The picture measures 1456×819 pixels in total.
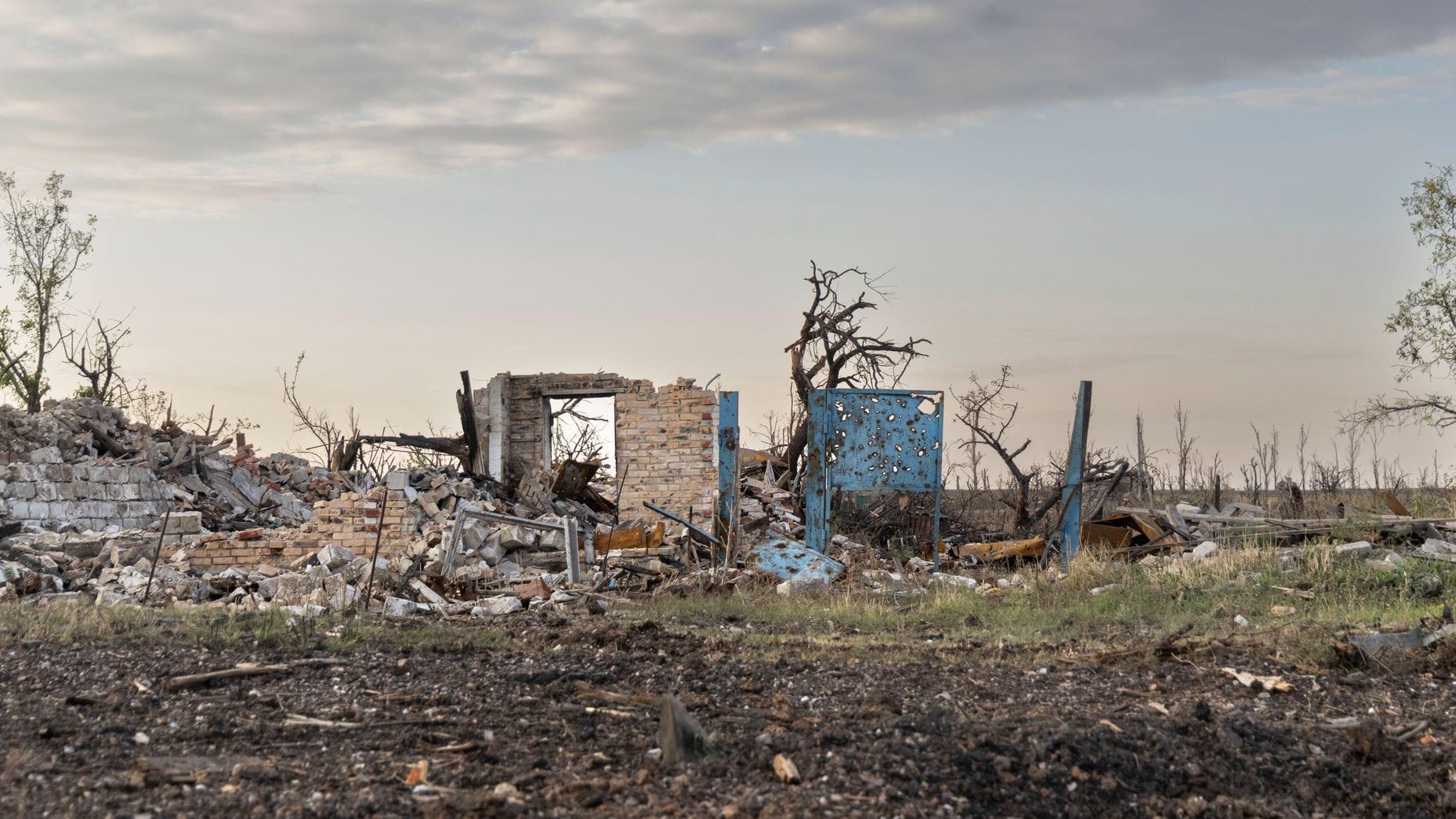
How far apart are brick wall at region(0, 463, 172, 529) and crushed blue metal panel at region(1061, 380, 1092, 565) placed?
43.1ft

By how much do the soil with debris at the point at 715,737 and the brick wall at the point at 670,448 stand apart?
10.8 m

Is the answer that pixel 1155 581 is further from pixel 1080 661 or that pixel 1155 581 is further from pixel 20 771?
pixel 20 771

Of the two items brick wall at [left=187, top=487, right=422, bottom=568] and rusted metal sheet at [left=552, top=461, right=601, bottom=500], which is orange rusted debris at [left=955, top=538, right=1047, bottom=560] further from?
brick wall at [left=187, top=487, right=422, bottom=568]

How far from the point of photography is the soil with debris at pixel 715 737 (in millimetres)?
4641

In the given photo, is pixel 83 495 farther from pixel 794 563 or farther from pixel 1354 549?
pixel 1354 549

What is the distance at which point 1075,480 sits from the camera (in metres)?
15.2

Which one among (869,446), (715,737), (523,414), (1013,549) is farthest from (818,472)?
(715,737)

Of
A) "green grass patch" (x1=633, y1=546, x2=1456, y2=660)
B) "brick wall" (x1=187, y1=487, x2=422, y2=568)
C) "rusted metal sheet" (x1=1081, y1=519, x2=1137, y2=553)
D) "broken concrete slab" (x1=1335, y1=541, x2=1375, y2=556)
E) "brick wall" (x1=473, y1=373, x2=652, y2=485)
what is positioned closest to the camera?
"green grass patch" (x1=633, y1=546, x2=1456, y2=660)

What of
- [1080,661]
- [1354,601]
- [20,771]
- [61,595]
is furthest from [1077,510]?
[20,771]

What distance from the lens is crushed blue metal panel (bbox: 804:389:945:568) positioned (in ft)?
49.9

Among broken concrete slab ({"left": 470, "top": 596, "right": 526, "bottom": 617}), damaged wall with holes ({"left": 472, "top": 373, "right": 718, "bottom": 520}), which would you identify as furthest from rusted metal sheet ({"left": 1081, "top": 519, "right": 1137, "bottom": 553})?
broken concrete slab ({"left": 470, "top": 596, "right": 526, "bottom": 617})

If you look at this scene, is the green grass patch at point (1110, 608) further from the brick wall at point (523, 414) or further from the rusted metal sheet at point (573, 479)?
the brick wall at point (523, 414)

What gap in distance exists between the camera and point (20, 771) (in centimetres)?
488

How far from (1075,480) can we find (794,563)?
4.33m
